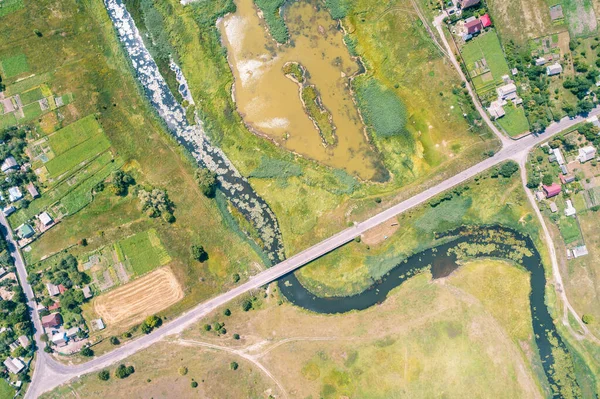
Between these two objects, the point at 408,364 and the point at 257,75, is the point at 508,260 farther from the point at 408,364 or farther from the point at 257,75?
the point at 257,75

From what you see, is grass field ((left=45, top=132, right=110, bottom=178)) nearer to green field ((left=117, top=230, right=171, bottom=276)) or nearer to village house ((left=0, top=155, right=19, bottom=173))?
village house ((left=0, top=155, right=19, bottom=173))

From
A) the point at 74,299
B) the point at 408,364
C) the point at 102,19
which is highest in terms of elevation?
the point at 102,19

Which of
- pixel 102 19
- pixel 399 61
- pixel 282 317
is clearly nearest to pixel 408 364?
pixel 282 317

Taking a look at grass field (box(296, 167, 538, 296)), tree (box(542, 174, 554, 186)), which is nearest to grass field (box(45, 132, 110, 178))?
grass field (box(296, 167, 538, 296))

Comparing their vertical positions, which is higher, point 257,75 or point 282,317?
point 257,75

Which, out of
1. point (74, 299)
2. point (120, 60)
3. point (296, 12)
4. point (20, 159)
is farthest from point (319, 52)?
point (74, 299)

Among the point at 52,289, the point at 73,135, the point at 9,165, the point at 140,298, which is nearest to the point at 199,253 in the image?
the point at 140,298

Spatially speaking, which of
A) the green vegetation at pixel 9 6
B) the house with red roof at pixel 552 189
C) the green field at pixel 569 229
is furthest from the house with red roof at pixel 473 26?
the green vegetation at pixel 9 6
